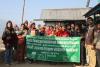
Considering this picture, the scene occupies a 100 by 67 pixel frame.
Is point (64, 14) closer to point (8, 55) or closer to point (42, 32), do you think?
point (42, 32)

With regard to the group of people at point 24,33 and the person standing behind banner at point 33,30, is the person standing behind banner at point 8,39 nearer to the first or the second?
the group of people at point 24,33

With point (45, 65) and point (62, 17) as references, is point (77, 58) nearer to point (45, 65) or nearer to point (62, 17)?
point (45, 65)

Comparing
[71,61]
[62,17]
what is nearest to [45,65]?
[71,61]

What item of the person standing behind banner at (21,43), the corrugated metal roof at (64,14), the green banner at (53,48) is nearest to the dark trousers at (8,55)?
the person standing behind banner at (21,43)

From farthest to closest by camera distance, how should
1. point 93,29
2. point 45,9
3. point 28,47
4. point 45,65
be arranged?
point 45,9, point 28,47, point 45,65, point 93,29

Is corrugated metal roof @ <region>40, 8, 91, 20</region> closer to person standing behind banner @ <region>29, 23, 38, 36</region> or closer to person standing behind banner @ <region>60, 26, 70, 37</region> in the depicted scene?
person standing behind banner @ <region>29, 23, 38, 36</region>

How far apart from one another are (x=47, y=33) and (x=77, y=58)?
90.4 inches

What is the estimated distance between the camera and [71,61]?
17.8 metres

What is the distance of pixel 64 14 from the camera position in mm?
47750

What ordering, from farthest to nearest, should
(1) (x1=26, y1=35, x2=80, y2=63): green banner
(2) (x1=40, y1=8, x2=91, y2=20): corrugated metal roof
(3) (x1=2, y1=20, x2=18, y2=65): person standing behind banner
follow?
1. (2) (x1=40, y1=8, x2=91, y2=20): corrugated metal roof
2. (1) (x1=26, y1=35, x2=80, y2=63): green banner
3. (3) (x1=2, y1=20, x2=18, y2=65): person standing behind banner

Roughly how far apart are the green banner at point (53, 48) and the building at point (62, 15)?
25290mm

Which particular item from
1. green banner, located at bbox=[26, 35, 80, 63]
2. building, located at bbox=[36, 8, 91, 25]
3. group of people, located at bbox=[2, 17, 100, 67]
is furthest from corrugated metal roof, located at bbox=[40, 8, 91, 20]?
green banner, located at bbox=[26, 35, 80, 63]

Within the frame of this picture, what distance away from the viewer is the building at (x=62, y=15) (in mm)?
44778

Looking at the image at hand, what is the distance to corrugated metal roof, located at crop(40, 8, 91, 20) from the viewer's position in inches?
1807
